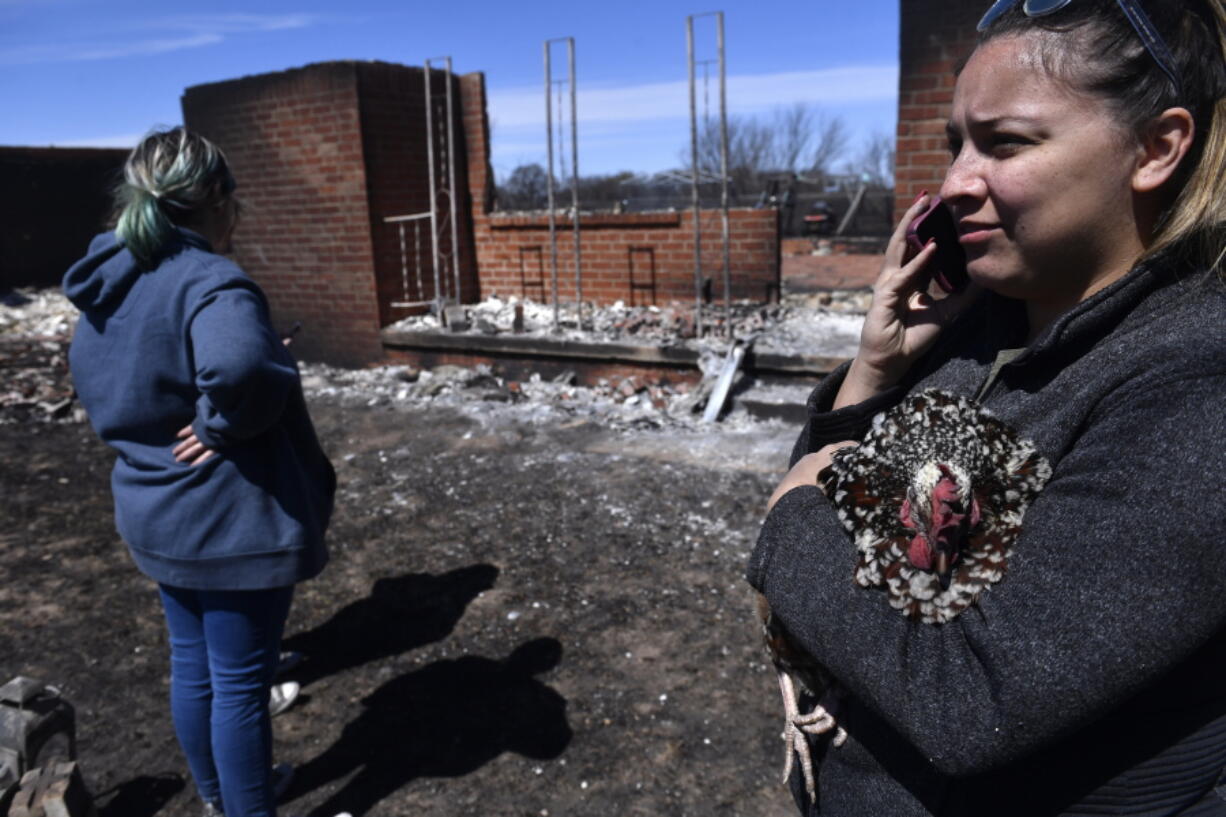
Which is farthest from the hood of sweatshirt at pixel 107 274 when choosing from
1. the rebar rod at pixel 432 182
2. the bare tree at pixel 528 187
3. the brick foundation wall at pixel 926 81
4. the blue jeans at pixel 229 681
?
the bare tree at pixel 528 187

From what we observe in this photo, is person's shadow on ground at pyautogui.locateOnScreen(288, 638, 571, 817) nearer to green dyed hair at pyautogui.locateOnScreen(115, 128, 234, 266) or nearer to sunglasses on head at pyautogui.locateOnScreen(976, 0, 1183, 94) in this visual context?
green dyed hair at pyautogui.locateOnScreen(115, 128, 234, 266)

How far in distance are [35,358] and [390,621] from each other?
7.86 metres

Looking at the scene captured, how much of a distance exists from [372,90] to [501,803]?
730 centimetres

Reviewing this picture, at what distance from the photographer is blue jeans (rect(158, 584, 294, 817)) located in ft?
7.52

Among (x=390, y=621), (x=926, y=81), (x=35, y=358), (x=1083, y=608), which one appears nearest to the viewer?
(x=1083, y=608)

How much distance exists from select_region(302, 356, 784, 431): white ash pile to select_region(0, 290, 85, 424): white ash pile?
7.06ft

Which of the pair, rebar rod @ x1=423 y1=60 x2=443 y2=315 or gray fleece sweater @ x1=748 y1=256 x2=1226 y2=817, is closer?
gray fleece sweater @ x1=748 y1=256 x2=1226 y2=817

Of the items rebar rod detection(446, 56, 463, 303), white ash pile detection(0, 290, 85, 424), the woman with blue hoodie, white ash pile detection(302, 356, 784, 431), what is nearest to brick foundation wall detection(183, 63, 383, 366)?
white ash pile detection(302, 356, 784, 431)

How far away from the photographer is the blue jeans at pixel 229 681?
2293 mm

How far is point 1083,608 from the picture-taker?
0.86m

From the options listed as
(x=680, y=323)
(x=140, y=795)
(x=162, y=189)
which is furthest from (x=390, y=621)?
(x=680, y=323)

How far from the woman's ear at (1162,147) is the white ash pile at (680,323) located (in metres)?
5.60

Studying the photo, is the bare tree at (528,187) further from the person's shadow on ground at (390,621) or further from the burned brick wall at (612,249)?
the person's shadow on ground at (390,621)

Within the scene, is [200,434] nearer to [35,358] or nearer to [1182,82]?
[1182,82]
